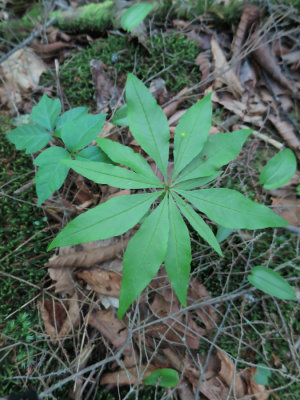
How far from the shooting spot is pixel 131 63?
201 centimetres

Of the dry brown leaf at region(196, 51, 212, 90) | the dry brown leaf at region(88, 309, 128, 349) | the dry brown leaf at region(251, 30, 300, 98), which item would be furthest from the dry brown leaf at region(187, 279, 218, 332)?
the dry brown leaf at region(251, 30, 300, 98)

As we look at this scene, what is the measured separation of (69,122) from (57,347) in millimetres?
1294

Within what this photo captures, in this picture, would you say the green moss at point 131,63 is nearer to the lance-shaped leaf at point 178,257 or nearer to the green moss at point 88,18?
the green moss at point 88,18

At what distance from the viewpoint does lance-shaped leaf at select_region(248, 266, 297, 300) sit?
1.40 m

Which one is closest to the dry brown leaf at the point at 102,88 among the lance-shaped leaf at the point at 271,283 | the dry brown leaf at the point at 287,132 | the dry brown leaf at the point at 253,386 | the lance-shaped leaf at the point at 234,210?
the lance-shaped leaf at the point at 234,210

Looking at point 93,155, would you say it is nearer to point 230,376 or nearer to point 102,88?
point 102,88

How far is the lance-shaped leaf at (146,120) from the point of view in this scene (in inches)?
48.7

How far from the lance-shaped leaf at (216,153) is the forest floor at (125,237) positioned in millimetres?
402

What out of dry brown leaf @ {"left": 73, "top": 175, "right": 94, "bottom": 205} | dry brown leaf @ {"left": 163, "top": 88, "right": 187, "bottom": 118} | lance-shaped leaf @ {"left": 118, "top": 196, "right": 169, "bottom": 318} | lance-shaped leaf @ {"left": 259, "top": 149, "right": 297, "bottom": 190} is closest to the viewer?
lance-shaped leaf @ {"left": 118, "top": 196, "right": 169, "bottom": 318}

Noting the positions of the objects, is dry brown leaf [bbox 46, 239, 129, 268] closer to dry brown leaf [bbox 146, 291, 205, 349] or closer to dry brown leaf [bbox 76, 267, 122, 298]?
dry brown leaf [bbox 76, 267, 122, 298]

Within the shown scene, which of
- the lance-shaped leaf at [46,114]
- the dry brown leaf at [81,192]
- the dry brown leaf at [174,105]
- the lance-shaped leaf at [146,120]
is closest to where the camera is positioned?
the lance-shaped leaf at [146,120]

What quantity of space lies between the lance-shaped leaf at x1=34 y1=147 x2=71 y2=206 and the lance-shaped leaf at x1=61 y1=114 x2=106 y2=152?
0.32 ft

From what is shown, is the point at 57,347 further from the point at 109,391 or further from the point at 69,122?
the point at 69,122

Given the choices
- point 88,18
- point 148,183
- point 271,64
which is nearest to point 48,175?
point 148,183
